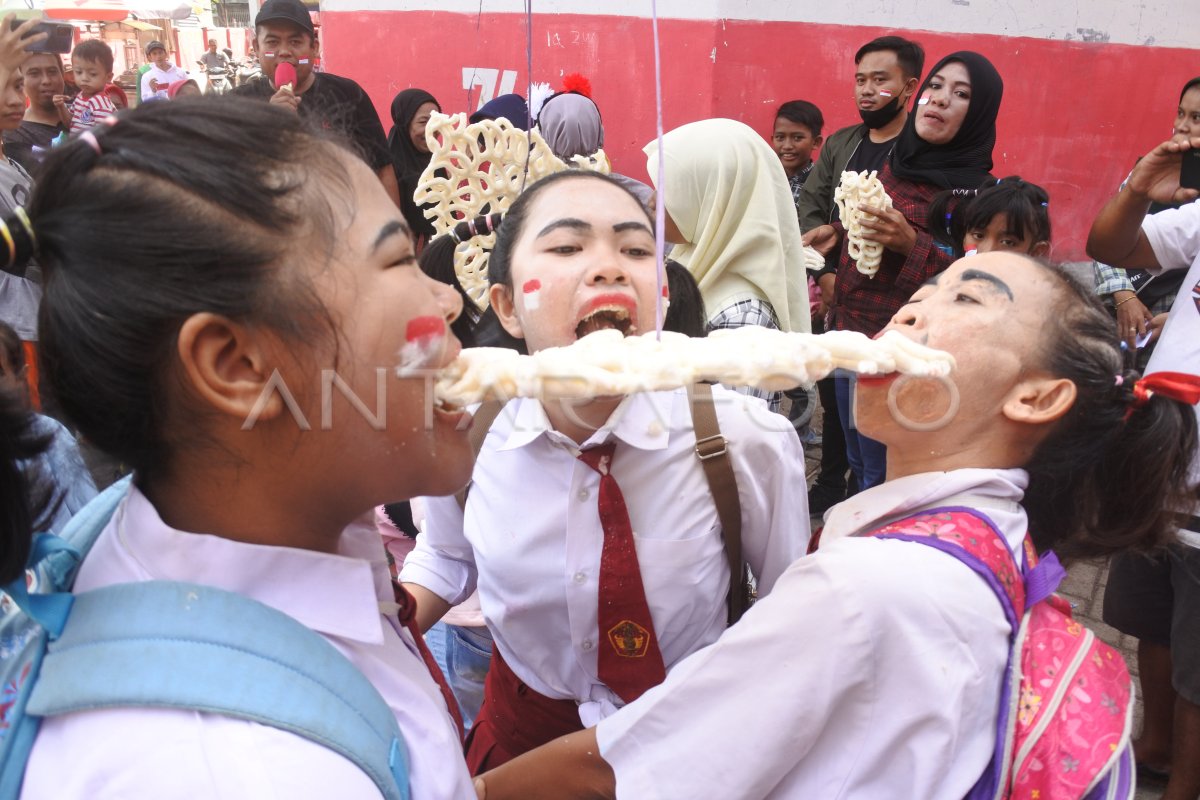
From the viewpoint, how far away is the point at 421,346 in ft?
3.66

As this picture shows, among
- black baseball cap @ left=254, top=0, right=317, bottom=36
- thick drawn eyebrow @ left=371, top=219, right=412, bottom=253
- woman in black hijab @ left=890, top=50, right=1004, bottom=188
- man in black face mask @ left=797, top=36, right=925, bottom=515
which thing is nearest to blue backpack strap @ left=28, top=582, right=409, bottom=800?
thick drawn eyebrow @ left=371, top=219, right=412, bottom=253

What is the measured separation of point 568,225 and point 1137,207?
2.45m

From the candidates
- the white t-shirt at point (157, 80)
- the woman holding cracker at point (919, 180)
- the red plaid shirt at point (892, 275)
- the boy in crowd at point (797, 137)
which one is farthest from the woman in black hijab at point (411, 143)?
the white t-shirt at point (157, 80)

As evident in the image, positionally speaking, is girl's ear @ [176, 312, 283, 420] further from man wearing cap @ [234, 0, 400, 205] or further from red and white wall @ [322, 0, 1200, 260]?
red and white wall @ [322, 0, 1200, 260]

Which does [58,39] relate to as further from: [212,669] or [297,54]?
[212,669]

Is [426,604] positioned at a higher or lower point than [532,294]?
lower

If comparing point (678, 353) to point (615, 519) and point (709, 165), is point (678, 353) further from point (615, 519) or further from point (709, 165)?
point (709, 165)

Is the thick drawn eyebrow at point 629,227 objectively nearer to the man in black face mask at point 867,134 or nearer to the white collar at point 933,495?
the white collar at point 933,495

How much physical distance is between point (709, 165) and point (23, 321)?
9.79 ft

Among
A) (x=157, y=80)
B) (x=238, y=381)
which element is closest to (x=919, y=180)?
(x=238, y=381)

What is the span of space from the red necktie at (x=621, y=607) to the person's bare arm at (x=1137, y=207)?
2.51 meters

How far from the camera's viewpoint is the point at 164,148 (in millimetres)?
983

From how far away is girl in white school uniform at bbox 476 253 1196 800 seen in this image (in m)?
1.25

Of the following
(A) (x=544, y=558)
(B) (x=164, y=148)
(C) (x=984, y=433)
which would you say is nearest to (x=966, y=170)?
(C) (x=984, y=433)
